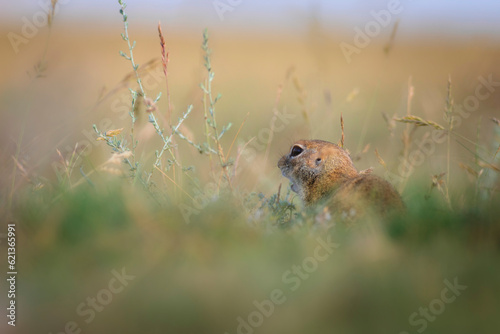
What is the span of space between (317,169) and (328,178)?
0.13 m

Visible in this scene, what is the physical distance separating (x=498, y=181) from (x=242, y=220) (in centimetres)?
236

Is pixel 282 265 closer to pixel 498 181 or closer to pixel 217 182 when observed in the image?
pixel 217 182

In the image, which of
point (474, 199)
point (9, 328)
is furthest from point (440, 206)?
point (9, 328)

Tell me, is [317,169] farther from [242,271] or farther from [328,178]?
[242,271]

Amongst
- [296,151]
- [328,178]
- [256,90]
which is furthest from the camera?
[256,90]

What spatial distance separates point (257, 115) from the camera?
12125 millimetres

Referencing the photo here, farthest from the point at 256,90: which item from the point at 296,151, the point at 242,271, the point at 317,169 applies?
the point at 242,271

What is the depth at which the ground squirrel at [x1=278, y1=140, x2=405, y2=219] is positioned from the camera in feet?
11.8

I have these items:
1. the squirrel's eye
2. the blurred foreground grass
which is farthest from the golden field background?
the blurred foreground grass

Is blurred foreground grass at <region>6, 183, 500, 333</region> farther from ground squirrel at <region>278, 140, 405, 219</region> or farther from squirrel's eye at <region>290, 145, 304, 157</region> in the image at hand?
squirrel's eye at <region>290, 145, 304, 157</region>

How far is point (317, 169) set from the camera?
4.51 m

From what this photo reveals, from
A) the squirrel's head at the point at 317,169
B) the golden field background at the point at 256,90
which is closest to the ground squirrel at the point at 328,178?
the squirrel's head at the point at 317,169

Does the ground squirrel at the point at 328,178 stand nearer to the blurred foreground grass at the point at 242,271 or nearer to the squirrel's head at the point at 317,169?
the squirrel's head at the point at 317,169

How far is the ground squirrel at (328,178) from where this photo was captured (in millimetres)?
3611
